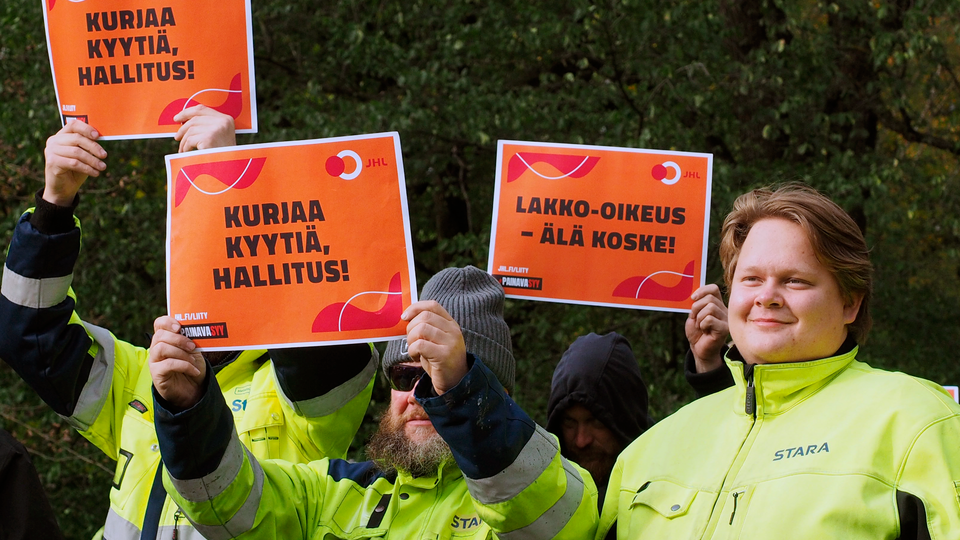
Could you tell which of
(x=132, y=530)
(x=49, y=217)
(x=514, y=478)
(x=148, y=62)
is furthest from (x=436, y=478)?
(x=148, y=62)

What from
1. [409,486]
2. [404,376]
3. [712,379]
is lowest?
[409,486]

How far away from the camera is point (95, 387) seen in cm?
321

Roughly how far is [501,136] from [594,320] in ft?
→ 5.14

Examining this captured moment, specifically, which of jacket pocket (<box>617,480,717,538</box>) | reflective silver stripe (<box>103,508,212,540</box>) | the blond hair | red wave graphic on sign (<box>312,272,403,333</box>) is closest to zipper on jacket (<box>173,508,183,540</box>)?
reflective silver stripe (<box>103,508,212,540</box>)

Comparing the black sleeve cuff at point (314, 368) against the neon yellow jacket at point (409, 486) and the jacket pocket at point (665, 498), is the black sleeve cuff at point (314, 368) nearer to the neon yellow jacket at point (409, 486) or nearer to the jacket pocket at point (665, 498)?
the neon yellow jacket at point (409, 486)

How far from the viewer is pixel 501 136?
752 centimetres

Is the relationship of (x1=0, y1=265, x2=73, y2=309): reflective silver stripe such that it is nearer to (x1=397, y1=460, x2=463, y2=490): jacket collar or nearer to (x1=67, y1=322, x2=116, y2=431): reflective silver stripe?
(x1=67, y1=322, x2=116, y2=431): reflective silver stripe

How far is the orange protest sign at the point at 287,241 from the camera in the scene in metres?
2.53

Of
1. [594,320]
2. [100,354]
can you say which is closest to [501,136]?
[594,320]

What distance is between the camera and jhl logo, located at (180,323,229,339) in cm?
252

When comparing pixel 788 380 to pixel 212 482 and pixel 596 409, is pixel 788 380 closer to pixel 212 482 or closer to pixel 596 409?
pixel 596 409

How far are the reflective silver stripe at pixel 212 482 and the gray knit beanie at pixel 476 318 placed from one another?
534 millimetres

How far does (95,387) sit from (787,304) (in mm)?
2070

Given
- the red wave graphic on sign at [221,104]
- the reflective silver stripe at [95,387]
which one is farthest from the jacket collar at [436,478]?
the red wave graphic on sign at [221,104]
